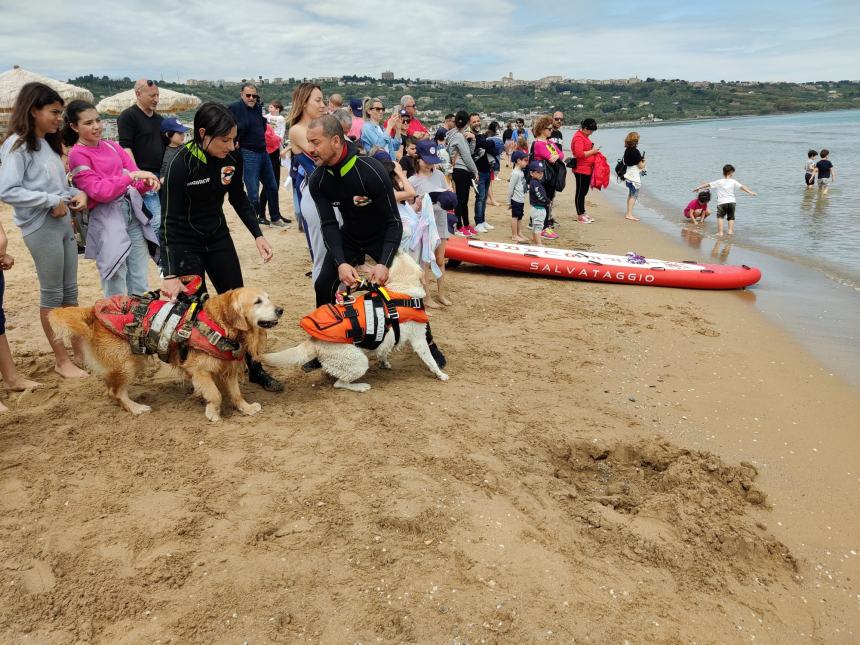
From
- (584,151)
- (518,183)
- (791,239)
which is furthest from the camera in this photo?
(791,239)

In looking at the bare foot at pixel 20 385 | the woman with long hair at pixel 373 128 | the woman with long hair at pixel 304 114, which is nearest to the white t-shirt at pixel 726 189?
the woman with long hair at pixel 373 128

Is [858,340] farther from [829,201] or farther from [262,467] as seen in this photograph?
[829,201]

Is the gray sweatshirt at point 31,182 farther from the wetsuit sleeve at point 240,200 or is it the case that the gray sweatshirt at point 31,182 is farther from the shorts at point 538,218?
the shorts at point 538,218

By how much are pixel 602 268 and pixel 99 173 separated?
6.76 metres

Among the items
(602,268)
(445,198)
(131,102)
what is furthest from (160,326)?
(131,102)

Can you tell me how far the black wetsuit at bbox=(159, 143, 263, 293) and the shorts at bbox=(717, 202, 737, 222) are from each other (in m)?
11.6

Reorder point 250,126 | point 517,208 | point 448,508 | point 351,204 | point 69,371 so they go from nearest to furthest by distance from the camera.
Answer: point 448,508, point 351,204, point 69,371, point 250,126, point 517,208

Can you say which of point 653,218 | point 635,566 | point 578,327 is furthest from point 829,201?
point 635,566

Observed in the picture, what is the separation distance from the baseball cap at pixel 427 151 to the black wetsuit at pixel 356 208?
246 centimetres

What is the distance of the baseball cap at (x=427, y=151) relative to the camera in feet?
22.9

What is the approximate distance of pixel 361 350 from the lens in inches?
189

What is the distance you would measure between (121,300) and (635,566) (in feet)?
12.6

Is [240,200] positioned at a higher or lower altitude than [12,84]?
lower

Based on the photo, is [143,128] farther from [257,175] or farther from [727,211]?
[727,211]
